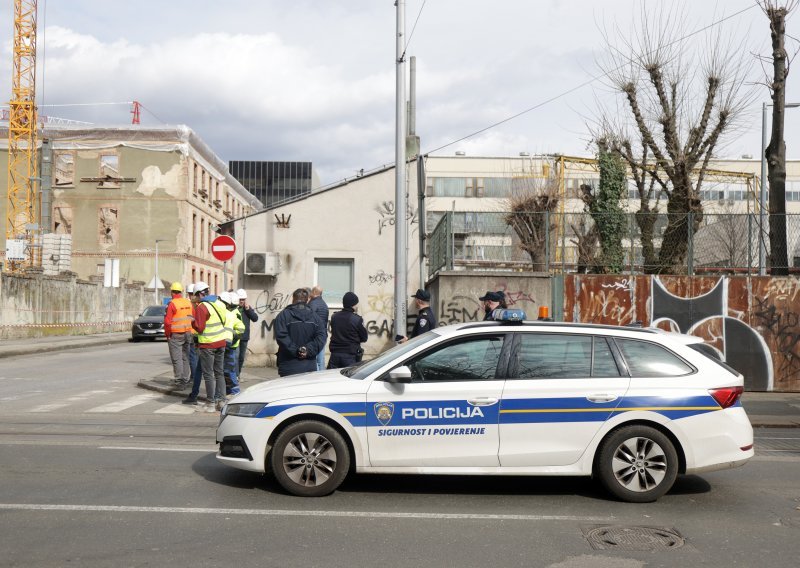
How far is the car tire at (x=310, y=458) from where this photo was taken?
21.1 ft

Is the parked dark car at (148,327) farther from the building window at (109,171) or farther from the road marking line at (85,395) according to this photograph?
the building window at (109,171)

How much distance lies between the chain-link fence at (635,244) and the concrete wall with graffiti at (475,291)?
1.43 ft

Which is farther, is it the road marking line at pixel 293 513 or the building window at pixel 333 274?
the building window at pixel 333 274

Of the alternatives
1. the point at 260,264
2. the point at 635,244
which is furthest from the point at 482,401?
the point at 260,264

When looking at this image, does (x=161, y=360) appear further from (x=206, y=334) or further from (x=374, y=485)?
(x=374, y=485)

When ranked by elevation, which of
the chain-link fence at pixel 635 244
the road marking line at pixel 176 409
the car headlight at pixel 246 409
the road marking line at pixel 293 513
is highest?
the chain-link fence at pixel 635 244

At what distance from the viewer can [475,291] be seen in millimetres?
16078

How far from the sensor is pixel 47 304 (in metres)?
33.8

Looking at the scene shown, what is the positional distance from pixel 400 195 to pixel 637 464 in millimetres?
9057

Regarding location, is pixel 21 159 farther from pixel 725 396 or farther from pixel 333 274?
pixel 725 396

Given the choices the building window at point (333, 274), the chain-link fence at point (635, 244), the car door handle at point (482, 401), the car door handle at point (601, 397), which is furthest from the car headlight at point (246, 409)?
the building window at point (333, 274)

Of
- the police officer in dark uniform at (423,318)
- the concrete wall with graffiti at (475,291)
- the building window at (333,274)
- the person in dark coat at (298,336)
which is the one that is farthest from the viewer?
the building window at (333,274)

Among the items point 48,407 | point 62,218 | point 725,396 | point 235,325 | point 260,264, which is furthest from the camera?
point 62,218

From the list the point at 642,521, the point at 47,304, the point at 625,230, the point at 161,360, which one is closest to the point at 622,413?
the point at 642,521
